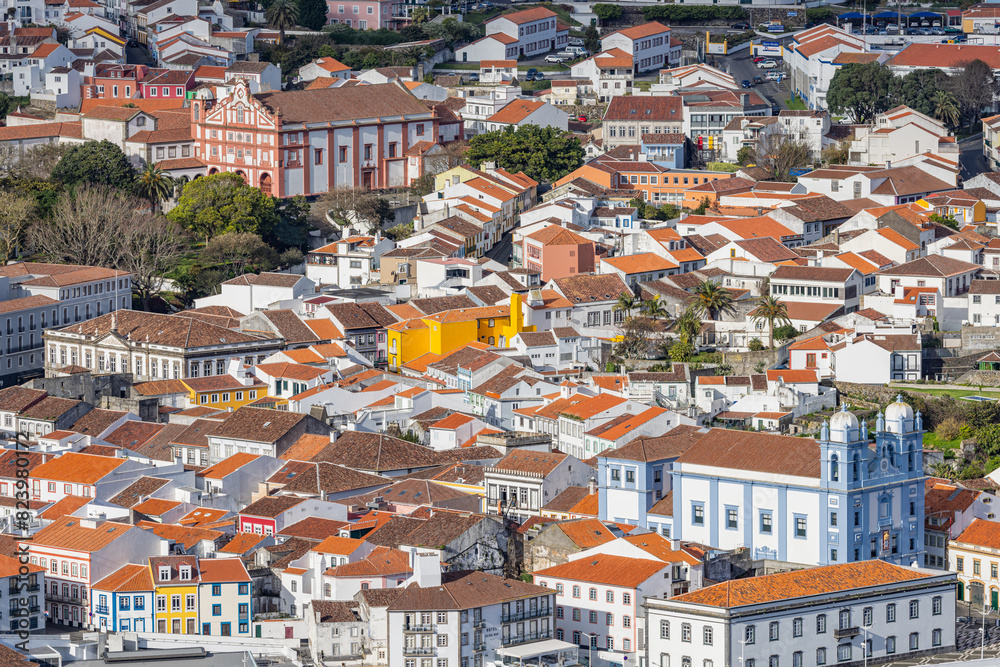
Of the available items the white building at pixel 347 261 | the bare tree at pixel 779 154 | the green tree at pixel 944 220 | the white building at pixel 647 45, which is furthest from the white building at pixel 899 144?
the white building at pixel 347 261

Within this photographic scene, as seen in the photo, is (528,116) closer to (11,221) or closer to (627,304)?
(11,221)

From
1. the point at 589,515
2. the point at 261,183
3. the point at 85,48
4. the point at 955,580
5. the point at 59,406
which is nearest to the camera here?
the point at 955,580

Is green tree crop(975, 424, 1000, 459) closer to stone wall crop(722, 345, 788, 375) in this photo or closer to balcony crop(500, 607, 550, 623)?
stone wall crop(722, 345, 788, 375)

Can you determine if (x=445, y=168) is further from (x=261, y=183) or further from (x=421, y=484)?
(x=421, y=484)

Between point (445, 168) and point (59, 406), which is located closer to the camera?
point (59, 406)

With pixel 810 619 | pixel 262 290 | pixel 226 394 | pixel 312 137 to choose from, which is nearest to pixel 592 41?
pixel 312 137

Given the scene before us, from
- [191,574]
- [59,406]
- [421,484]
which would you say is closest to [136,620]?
[191,574]

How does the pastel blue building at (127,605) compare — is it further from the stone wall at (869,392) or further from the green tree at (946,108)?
the green tree at (946,108)
